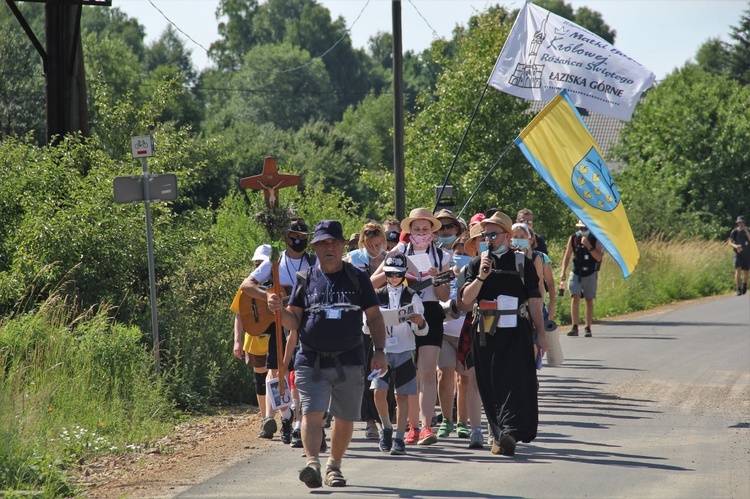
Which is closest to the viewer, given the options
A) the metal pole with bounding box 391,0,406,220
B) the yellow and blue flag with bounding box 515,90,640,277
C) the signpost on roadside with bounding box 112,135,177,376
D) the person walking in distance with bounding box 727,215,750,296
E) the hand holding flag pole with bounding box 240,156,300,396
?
the hand holding flag pole with bounding box 240,156,300,396

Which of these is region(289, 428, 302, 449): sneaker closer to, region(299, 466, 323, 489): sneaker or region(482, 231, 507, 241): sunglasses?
region(299, 466, 323, 489): sneaker

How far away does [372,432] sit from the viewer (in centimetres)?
977

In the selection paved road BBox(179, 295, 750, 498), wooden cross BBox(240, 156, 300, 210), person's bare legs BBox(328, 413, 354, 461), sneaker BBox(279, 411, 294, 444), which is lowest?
paved road BBox(179, 295, 750, 498)

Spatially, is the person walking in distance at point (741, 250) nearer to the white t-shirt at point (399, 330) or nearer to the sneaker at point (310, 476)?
the white t-shirt at point (399, 330)

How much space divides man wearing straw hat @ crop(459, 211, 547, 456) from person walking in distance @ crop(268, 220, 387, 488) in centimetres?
131

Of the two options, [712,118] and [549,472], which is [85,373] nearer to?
[549,472]

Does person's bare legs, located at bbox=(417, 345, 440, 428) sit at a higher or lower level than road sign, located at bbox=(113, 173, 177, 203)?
lower

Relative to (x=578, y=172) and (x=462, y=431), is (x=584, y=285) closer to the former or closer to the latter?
(x=578, y=172)

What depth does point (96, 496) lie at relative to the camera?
7.52 meters

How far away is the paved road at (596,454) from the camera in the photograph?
7.51m

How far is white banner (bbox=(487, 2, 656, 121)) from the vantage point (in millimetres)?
13656

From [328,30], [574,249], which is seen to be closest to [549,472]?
[574,249]

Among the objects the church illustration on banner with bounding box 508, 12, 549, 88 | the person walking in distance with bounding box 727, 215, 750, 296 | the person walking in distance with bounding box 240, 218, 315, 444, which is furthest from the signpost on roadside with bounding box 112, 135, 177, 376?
the person walking in distance with bounding box 727, 215, 750, 296

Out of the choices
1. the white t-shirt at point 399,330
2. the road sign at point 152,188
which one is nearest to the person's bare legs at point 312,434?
the white t-shirt at point 399,330
